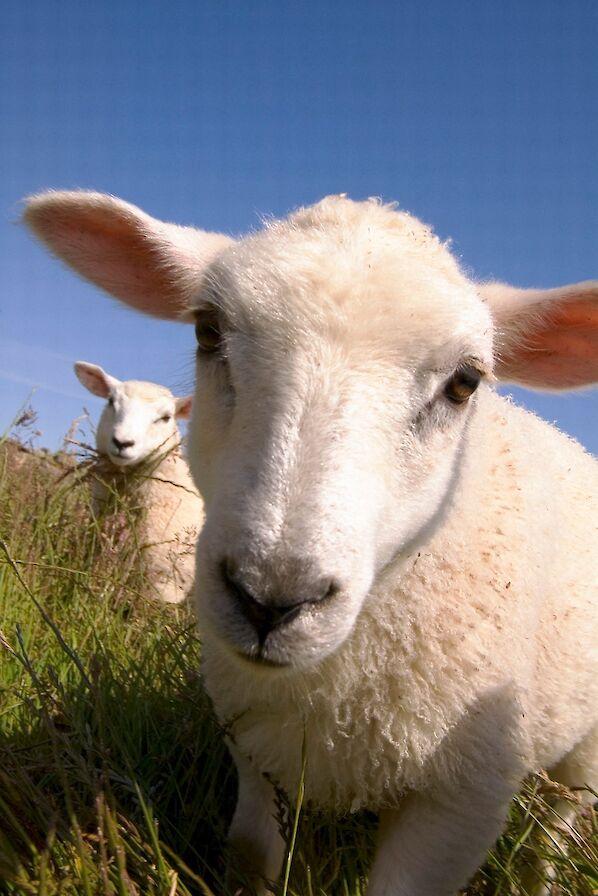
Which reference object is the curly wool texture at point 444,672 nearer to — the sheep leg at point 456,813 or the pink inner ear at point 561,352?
the sheep leg at point 456,813

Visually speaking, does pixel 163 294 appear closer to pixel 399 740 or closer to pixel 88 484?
pixel 399 740

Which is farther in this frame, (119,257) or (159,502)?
(159,502)

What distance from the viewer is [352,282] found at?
219 centimetres

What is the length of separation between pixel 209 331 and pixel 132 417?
5.65 meters

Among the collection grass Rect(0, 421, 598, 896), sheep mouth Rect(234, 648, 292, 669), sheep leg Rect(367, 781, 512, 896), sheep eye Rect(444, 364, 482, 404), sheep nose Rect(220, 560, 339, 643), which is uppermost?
sheep eye Rect(444, 364, 482, 404)

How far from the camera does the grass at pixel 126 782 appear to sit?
208cm

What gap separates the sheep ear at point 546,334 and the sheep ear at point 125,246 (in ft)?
3.33

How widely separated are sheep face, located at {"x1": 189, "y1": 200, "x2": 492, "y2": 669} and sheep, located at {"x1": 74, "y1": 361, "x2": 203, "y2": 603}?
449 cm

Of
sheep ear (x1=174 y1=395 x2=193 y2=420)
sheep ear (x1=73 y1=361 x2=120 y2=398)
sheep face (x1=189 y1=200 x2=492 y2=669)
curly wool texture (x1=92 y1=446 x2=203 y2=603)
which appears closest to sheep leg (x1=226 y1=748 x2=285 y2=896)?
sheep face (x1=189 y1=200 x2=492 y2=669)

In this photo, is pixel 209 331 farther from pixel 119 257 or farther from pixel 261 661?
pixel 261 661

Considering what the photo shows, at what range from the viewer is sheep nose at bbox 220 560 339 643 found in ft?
5.85

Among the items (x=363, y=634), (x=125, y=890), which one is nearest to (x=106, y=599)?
(x=363, y=634)

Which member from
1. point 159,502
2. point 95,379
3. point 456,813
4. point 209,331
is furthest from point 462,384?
point 95,379

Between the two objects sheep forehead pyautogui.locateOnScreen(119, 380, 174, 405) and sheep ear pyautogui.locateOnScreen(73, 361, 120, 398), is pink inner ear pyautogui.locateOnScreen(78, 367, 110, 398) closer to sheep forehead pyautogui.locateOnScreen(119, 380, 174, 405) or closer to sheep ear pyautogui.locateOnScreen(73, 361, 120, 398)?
sheep ear pyautogui.locateOnScreen(73, 361, 120, 398)
